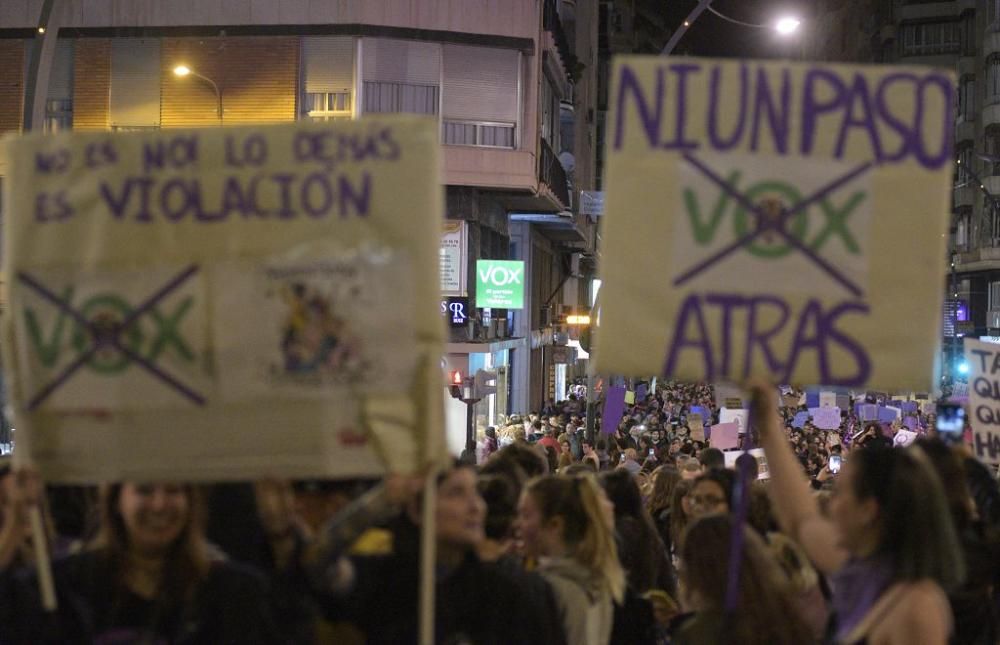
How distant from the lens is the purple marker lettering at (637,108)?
14.8 feet

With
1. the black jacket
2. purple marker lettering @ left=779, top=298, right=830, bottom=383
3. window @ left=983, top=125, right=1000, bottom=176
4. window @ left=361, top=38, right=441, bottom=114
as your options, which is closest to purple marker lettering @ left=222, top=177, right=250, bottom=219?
the black jacket

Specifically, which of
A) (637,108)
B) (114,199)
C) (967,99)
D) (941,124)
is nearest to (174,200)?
(114,199)

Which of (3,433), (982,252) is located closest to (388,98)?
(3,433)

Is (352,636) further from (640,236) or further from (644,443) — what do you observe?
(644,443)

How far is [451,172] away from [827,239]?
2284cm

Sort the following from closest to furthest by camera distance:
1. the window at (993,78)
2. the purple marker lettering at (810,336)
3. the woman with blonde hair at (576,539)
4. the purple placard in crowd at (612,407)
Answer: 1. the purple marker lettering at (810,336)
2. the woman with blonde hair at (576,539)
3. the purple placard in crowd at (612,407)
4. the window at (993,78)

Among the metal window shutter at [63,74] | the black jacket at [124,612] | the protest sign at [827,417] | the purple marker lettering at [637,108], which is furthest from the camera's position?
the metal window shutter at [63,74]

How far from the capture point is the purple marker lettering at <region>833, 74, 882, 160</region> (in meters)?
4.53

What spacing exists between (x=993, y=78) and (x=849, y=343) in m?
68.2

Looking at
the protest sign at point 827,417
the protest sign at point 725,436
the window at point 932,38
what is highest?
the window at point 932,38

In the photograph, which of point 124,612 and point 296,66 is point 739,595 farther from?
point 296,66

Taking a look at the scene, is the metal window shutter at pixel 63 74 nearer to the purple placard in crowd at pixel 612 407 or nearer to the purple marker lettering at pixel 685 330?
the purple placard in crowd at pixel 612 407

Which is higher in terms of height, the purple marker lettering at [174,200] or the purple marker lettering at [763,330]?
the purple marker lettering at [174,200]

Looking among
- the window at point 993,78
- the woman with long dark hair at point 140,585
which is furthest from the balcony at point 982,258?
the woman with long dark hair at point 140,585
